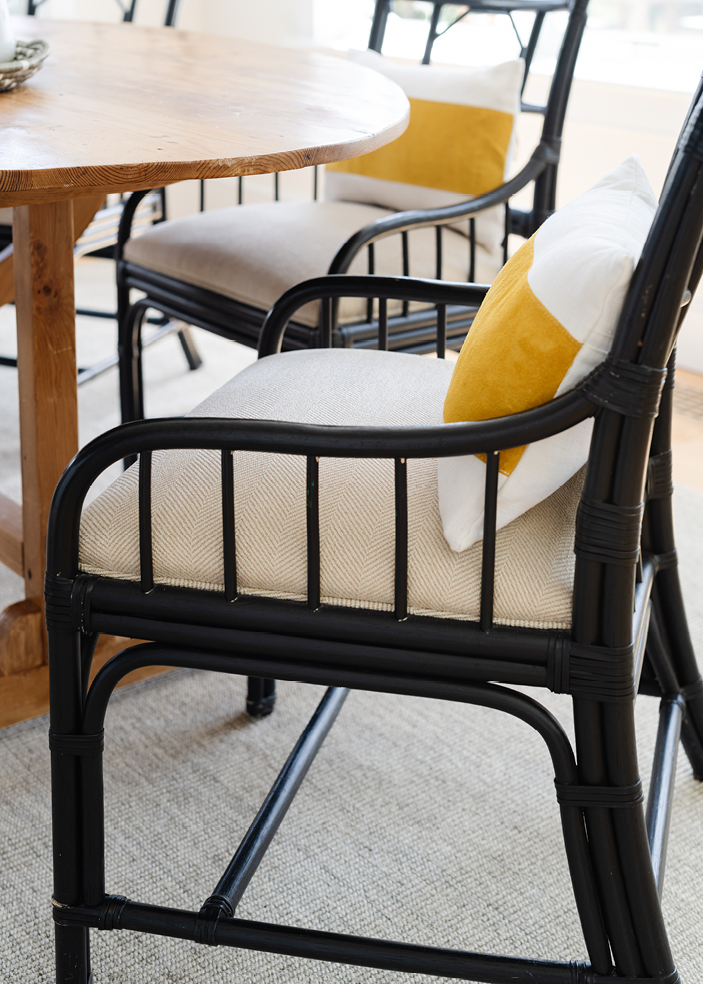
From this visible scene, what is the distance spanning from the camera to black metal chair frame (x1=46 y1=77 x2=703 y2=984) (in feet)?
2.17

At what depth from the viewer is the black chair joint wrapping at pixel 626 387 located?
641 millimetres

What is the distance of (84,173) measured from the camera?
81 cm

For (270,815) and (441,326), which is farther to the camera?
(441,326)

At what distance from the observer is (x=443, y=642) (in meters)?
0.73

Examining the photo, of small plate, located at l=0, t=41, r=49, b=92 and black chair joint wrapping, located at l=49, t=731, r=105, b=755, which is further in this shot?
small plate, located at l=0, t=41, r=49, b=92

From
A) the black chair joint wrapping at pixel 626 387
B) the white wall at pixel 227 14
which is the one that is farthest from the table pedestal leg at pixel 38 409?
the white wall at pixel 227 14

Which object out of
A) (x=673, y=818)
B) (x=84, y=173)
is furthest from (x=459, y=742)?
(x=84, y=173)

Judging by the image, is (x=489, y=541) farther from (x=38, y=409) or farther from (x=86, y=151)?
(x=38, y=409)

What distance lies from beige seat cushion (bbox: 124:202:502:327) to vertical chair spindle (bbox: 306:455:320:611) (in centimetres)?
71

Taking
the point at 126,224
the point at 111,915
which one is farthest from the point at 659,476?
the point at 126,224

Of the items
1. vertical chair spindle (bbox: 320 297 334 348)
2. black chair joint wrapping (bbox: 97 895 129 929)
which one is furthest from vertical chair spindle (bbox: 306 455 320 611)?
vertical chair spindle (bbox: 320 297 334 348)

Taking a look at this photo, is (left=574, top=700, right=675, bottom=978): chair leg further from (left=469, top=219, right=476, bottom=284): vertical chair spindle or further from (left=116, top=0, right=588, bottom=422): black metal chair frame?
(left=469, top=219, right=476, bottom=284): vertical chair spindle

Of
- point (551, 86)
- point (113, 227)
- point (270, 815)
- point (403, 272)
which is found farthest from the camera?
point (113, 227)

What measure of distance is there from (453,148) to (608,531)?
1.17m
